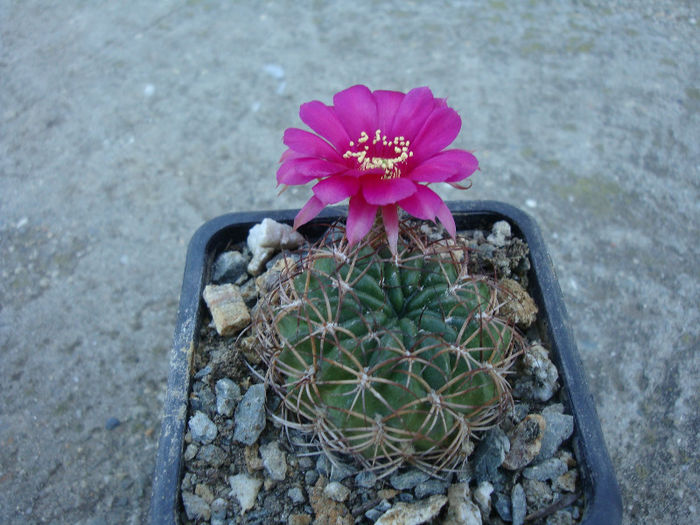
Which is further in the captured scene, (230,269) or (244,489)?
(230,269)

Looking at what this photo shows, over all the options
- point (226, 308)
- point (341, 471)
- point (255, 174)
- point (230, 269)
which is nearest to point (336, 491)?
point (341, 471)

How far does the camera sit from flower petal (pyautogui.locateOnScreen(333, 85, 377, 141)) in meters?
0.82

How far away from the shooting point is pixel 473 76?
2.15 m

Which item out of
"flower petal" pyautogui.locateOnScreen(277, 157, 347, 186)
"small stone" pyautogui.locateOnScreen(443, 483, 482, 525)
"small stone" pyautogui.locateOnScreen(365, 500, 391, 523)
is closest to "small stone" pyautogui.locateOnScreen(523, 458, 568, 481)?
"small stone" pyautogui.locateOnScreen(443, 483, 482, 525)

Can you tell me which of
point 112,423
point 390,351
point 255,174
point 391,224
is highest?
point 391,224

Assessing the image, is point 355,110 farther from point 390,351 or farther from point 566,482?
point 566,482

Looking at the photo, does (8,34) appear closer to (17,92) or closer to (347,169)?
(17,92)

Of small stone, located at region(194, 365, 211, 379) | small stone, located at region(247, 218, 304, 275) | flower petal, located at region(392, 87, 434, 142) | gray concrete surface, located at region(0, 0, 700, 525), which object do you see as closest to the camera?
flower petal, located at region(392, 87, 434, 142)

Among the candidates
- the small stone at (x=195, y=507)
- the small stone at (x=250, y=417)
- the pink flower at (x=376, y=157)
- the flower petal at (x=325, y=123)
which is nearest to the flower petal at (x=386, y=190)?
the pink flower at (x=376, y=157)

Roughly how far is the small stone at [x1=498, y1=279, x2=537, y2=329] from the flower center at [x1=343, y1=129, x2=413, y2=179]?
12.8 inches

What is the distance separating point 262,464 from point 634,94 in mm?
1793

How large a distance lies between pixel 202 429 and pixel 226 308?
21cm

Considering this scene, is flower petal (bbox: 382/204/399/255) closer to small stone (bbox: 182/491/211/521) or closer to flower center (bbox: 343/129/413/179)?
flower center (bbox: 343/129/413/179)

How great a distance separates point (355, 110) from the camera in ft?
2.69
